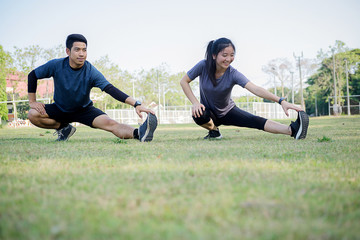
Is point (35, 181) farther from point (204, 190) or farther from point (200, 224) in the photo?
point (200, 224)

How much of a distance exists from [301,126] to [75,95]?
385 cm

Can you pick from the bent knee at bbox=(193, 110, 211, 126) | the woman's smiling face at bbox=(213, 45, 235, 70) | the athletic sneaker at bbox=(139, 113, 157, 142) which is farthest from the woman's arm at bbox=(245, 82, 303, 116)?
the athletic sneaker at bbox=(139, 113, 157, 142)

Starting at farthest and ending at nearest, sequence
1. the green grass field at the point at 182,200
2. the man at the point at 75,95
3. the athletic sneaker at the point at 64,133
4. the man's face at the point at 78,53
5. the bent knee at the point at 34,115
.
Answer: the athletic sneaker at the point at 64,133 < the bent knee at the point at 34,115 < the man at the point at 75,95 < the man's face at the point at 78,53 < the green grass field at the point at 182,200

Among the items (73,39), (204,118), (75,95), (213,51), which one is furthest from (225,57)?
(75,95)

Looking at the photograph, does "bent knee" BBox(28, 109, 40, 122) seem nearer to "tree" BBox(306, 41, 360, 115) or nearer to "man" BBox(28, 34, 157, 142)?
"man" BBox(28, 34, 157, 142)

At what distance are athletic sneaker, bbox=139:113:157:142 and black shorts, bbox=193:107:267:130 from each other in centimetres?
78

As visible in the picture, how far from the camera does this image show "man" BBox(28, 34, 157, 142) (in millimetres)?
5277

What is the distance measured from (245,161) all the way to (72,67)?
356 centimetres

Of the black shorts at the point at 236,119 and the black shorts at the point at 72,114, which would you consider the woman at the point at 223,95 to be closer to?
the black shorts at the point at 236,119

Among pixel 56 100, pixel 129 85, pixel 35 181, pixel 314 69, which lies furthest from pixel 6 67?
pixel 314 69

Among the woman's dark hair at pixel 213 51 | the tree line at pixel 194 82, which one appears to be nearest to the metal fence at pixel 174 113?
the tree line at pixel 194 82

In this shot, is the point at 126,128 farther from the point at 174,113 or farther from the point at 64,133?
the point at 174,113

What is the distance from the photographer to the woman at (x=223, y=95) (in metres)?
5.33

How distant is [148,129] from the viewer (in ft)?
17.9
